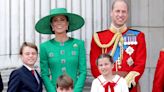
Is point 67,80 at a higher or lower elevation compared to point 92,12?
lower

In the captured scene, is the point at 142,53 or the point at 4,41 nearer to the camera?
the point at 142,53

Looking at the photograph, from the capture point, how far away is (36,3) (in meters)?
7.68

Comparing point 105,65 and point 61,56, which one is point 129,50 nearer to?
point 105,65

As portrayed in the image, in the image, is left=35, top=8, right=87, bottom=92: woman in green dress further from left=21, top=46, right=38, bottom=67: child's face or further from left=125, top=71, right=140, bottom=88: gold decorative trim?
left=125, top=71, right=140, bottom=88: gold decorative trim

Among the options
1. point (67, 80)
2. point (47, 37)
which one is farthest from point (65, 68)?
point (47, 37)

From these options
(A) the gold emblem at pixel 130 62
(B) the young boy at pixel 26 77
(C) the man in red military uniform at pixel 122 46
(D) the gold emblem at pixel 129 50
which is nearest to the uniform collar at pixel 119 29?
(C) the man in red military uniform at pixel 122 46

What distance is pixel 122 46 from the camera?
20.6 ft

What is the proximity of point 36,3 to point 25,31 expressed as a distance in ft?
1.22

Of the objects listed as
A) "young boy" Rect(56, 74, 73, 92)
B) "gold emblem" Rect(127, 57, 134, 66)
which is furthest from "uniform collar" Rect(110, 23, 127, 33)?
"young boy" Rect(56, 74, 73, 92)

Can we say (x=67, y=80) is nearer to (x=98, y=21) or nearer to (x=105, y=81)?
(x=105, y=81)

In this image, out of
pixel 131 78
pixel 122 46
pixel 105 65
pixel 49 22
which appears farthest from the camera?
pixel 49 22

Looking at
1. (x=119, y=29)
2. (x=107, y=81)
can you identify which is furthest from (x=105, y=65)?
(x=119, y=29)

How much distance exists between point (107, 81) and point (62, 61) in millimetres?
588

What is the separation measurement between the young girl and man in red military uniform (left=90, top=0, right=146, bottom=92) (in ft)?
0.66
